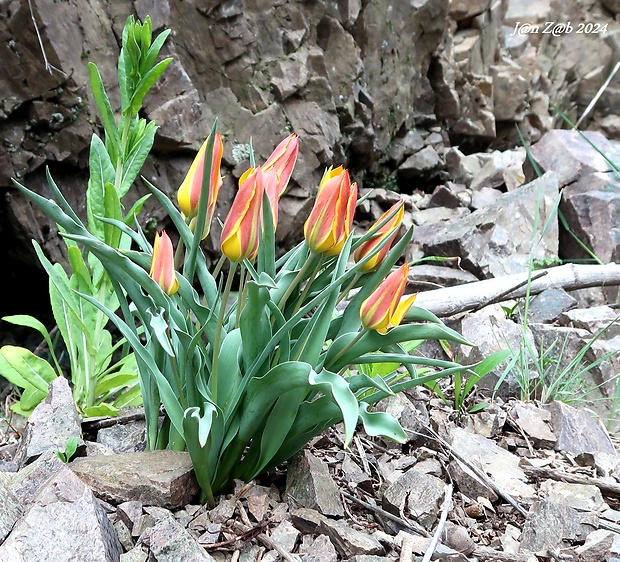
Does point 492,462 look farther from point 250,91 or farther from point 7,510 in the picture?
point 250,91

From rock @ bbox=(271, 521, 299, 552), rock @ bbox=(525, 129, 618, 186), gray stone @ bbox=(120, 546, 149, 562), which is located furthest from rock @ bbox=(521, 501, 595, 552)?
rock @ bbox=(525, 129, 618, 186)

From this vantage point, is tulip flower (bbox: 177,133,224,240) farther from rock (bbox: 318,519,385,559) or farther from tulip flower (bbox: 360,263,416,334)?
rock (bbox: 318,519,385,559)

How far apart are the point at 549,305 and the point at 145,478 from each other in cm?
196

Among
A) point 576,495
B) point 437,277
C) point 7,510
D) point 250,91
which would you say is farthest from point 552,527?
point 250,91

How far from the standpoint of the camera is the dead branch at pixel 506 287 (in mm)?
2203

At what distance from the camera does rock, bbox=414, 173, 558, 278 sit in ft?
10.3

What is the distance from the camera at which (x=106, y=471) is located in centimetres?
103

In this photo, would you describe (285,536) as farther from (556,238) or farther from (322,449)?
(556,238)

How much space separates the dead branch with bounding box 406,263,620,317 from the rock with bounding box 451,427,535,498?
820mm

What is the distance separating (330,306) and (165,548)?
1.47ft

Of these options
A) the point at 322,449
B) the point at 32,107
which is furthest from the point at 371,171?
the point at 322,449

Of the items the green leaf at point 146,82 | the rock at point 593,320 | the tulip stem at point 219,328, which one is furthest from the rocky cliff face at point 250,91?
the tulip stem at point 219,328

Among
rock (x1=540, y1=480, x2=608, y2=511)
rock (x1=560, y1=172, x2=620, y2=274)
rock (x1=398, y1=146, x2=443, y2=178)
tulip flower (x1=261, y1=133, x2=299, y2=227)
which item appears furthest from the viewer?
rock (x1=398, y1=146, x2=443, y2=178)

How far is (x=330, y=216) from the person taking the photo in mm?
876
